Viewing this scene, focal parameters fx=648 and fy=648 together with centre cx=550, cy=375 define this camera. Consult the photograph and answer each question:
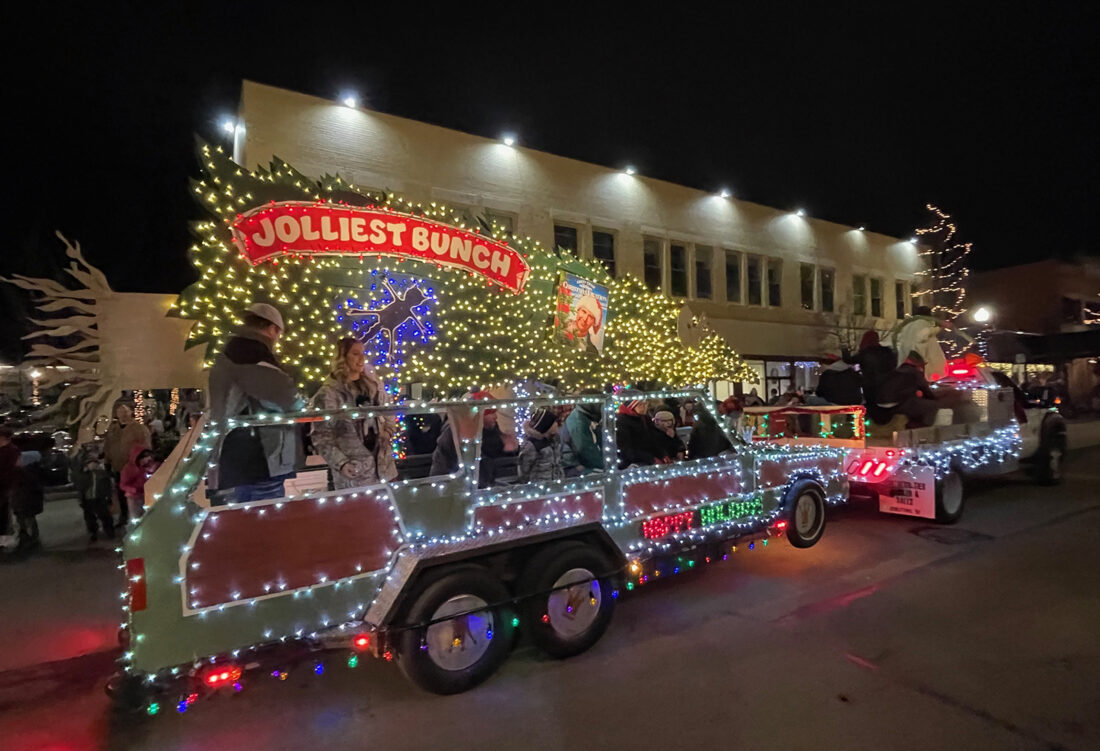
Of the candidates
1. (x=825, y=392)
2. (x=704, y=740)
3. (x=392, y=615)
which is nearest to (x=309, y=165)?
(x=825, y=392)

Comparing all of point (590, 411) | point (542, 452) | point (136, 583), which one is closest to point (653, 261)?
point (590, 411)

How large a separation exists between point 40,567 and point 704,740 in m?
7.63

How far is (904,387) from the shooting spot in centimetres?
830

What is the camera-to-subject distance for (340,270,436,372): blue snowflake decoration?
8383 millimetres

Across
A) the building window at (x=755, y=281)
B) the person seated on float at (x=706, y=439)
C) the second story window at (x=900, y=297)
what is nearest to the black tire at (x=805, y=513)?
the person seated on float at (x=706, y=439)

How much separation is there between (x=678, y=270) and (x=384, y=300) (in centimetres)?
1229

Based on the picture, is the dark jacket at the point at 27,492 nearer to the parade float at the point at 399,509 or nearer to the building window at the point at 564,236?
the parade float at the point at 399,509

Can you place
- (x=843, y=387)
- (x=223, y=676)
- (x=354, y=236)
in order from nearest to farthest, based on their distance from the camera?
(x=223, y=676)
(x=354, y=236)
(x=843, y=387)

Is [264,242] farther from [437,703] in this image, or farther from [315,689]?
[437,703]

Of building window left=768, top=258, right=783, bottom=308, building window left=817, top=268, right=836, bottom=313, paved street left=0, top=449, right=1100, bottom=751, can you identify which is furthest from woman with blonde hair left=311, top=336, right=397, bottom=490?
building window left=817, top=268, right=836, bottom=313

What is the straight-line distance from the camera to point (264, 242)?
7.44 meters

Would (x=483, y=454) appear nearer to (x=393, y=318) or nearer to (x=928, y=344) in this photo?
(x=393, y=318)

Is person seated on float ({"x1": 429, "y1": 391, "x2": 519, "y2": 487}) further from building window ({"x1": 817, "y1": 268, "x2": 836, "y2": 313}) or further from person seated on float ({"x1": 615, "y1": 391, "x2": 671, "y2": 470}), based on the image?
building window ({"x1": 817, "y1": 268, "x2": 836, "y2": 313})

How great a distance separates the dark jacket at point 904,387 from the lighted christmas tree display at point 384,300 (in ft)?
15.1
